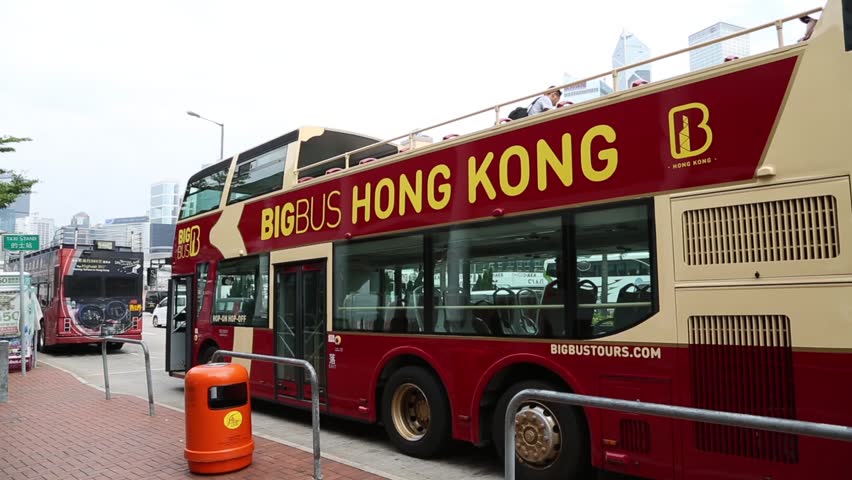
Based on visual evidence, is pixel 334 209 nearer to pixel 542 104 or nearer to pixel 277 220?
pixel 277 220

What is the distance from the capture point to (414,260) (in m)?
6.36

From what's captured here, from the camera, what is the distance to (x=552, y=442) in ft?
15.9

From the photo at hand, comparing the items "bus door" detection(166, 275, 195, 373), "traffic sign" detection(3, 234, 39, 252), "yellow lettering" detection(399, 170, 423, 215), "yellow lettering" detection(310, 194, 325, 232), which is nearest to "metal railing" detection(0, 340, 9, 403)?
"bus door" detection(166, 275, 195, 373)

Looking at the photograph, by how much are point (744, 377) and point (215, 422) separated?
4.34 metres

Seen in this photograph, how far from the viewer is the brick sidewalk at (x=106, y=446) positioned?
5512 mm

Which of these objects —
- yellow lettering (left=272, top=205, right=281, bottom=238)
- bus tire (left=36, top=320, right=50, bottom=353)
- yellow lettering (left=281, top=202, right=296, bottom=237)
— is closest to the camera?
yellow lettering (left=281, top=202, right=296, bottom=237)

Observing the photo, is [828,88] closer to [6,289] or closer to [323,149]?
[323,149]

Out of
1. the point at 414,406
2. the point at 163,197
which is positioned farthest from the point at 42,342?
the point at 163,197

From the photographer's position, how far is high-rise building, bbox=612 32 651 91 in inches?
192

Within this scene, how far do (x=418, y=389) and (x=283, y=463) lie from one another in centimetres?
148

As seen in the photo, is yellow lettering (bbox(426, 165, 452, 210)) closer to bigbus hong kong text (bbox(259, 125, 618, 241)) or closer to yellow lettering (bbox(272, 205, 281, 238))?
bigbus hong kong text (bbox(259, 125, 618, 241))

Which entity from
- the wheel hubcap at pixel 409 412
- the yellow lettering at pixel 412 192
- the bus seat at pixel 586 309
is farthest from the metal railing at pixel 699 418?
the yellow lettering at pixel 412 192

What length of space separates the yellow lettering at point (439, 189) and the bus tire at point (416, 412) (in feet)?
5.59

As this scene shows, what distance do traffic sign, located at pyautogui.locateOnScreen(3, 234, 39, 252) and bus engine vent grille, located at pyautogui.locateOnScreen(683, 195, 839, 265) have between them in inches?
506
